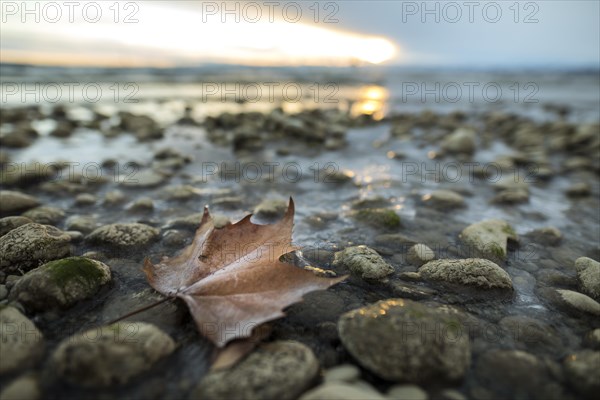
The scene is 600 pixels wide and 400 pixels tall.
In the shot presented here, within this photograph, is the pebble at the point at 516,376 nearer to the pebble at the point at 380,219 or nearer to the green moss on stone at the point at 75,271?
the pebble at the point at 380,219

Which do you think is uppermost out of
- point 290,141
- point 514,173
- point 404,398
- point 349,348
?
point 290,141

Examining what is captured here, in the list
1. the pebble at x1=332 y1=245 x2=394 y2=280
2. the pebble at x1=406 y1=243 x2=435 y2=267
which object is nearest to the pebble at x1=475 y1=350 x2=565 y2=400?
the pebble at x1=332 y1=245 x2=394 y2=280

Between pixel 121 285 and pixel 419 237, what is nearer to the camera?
pixel 121 285

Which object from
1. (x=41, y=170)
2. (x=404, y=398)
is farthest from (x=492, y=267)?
(x=41, y=170)

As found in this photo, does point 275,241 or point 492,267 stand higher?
point 275,241

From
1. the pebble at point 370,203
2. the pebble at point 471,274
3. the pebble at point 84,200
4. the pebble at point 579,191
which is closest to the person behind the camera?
the pebble at point 471,274

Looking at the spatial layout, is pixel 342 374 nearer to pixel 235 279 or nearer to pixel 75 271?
pixel 235 279

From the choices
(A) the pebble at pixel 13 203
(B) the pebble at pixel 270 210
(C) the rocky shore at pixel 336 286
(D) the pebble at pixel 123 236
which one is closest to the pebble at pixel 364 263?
(C) the rocky shore at pixel 336 286

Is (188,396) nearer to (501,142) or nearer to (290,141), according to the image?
(290,141)
